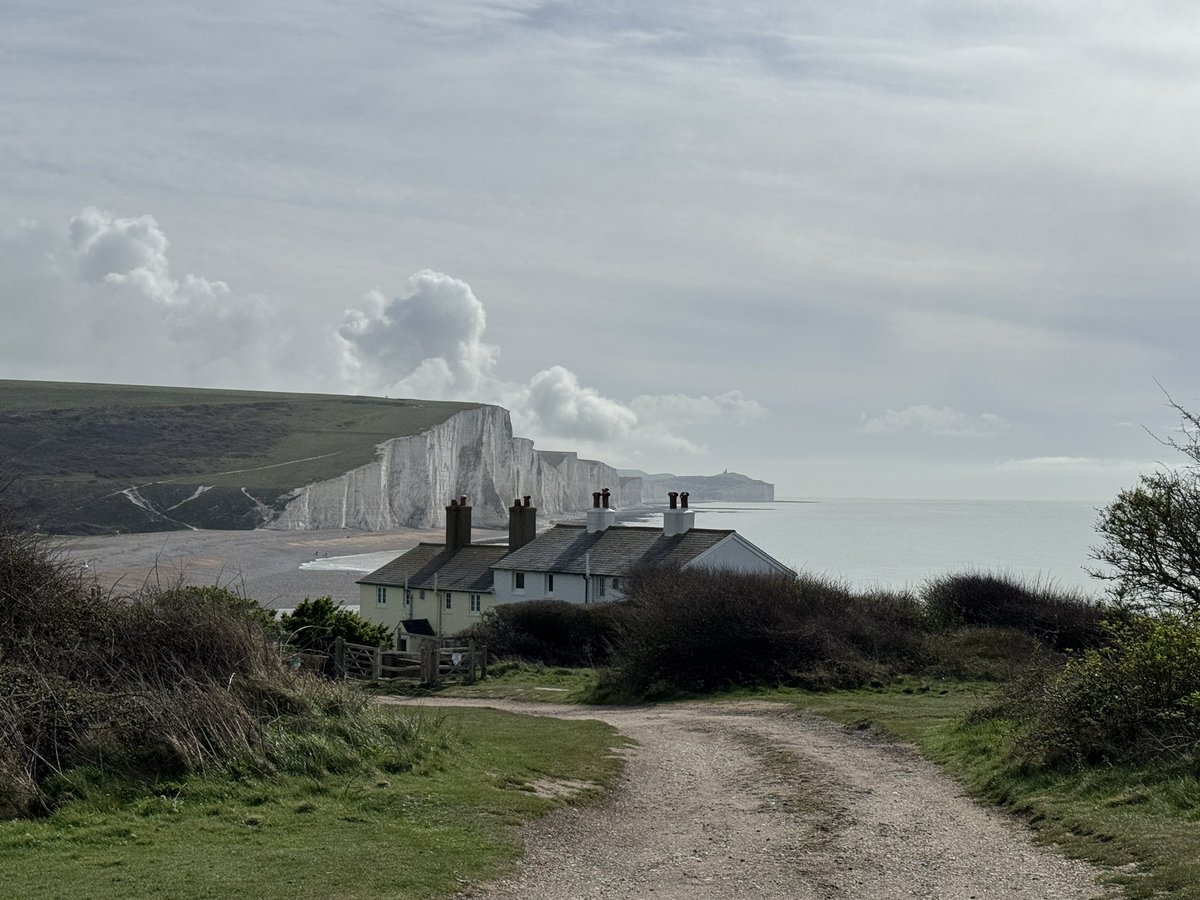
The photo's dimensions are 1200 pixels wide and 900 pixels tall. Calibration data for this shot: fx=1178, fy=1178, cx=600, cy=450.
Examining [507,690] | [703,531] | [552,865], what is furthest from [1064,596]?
[552,865]

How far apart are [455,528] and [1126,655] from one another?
42895 mm

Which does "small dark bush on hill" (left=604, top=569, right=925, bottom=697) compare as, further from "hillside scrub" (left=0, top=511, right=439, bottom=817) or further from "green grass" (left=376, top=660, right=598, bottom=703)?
"hillside scrub" (left=0, top=511, right=439, bottom=817)

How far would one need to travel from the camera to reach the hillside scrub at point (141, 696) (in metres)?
12.6

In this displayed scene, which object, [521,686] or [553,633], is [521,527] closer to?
[553,633]

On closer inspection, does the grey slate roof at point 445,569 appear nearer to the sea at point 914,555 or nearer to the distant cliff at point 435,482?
the sea at point 914,555

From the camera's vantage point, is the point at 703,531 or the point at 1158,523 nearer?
the point at 1158,523

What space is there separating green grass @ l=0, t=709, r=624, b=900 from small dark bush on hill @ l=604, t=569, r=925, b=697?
14.4 metres

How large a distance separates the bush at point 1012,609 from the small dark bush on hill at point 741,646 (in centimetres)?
652

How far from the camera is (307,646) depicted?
115 ft

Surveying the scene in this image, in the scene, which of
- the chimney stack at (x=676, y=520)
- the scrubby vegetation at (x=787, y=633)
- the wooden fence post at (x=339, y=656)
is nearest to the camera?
the scrubby vegetation at (x=787, y=633)

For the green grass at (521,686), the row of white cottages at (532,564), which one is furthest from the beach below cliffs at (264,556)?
the green grass at (521,686)

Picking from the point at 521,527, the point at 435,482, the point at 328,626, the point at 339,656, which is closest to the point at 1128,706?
the point at 339,656

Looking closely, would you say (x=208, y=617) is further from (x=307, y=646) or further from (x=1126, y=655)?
(x=307, y=646)

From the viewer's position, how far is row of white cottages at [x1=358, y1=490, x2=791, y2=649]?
147 feet
